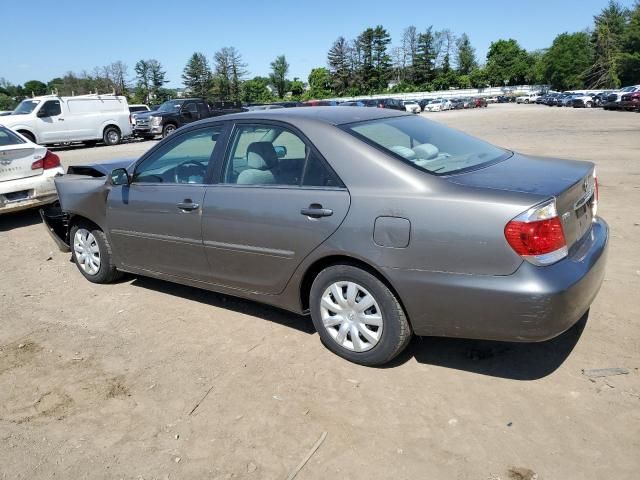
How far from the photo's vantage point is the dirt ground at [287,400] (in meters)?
2.72

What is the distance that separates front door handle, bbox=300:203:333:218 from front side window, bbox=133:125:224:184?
1.10 meters

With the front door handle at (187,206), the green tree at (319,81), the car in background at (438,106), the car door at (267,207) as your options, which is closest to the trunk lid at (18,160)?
the front door handle at (187,206)

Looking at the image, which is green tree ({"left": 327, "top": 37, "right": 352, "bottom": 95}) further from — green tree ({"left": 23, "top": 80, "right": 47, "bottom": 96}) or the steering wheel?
the steering wheel

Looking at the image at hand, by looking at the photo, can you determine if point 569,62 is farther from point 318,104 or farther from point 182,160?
point 182,160

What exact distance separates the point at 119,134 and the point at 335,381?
22.4 metres

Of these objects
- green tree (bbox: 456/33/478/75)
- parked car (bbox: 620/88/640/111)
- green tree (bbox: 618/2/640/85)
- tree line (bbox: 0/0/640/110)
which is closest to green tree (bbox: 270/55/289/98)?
tree line (bbox: 0/0/640/110)

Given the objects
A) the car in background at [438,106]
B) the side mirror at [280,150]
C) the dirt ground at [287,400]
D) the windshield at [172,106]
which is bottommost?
the dirt ground at [287,400]

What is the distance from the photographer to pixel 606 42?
318 feet

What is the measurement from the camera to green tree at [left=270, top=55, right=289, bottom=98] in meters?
122

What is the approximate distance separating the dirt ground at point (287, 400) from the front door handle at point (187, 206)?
0.95 meters

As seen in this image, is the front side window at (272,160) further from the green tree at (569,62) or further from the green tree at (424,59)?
the green tree at (424,59)

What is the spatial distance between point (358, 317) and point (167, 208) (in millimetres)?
1863

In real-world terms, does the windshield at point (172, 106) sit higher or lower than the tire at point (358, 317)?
higher

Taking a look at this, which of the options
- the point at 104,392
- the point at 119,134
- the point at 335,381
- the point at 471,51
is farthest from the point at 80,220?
the point at 471,51
